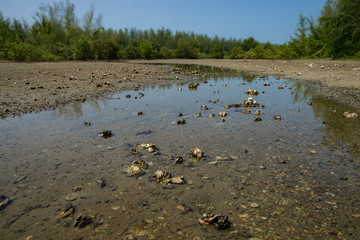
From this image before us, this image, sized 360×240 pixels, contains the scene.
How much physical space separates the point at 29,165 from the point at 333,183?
551 cm

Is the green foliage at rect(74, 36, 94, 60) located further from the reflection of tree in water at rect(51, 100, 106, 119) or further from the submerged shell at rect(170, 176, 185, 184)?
the submerged shell at rect(170, 176, 185, 184)

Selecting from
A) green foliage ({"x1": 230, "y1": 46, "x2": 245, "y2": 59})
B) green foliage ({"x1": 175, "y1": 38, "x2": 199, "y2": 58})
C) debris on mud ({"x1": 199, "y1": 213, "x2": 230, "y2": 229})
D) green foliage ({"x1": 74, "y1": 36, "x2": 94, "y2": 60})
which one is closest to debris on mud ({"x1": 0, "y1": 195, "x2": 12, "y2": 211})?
debris on mud ({"x1": 199, "y1": 213, "x2": 230, "y2": 229})

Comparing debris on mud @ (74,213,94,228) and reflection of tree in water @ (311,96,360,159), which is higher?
reflection of tree in water @ (311,96,360,159)

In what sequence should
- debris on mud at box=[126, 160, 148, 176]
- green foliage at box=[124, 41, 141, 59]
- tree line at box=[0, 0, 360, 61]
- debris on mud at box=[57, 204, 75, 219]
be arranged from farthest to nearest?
1. green foliage at box=[124, 41, 141, 59]
2. tree line at box=[0, 0, 360, 61]
3. debris on mud at box=[126, 160, 148, 176]
4. debris on mud at box=[57, 204, 75, 219]

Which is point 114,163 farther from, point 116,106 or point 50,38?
point 50,38

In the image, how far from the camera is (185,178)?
3.74 metres

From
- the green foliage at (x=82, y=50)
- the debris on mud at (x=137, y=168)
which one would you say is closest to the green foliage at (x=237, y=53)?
the green foliage at (x=82, y=50)

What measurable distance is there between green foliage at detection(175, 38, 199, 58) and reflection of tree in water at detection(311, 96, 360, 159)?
55387 mm

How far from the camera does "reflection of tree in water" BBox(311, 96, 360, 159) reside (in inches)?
194

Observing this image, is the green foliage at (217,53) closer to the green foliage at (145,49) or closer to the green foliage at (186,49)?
the green foliage at (186,49)

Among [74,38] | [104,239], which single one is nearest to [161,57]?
[74,38]

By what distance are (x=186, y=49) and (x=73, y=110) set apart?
56687 millimetres

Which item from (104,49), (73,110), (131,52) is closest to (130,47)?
(131,52)

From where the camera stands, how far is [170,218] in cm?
281
